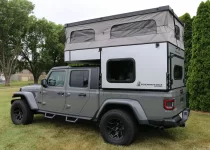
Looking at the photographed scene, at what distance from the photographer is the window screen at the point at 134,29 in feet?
13.3

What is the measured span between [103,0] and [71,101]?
6179 millimetres

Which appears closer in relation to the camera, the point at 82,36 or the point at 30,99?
the point at 82,36

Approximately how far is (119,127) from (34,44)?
28.1 metres

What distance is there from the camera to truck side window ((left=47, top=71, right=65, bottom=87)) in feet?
17.0

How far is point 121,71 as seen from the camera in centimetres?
421

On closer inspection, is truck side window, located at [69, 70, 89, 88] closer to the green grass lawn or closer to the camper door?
the green grass lawn

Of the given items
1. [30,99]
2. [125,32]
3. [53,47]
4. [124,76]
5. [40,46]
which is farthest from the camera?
[53,47]

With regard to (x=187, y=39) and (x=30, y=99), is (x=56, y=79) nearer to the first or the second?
(x=30, y=99)

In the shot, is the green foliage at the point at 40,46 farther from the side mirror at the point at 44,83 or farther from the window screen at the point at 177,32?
the window screen at the point at 177,32

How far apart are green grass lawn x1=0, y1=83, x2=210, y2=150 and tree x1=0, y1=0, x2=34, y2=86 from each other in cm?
2051

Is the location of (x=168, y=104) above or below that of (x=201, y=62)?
below

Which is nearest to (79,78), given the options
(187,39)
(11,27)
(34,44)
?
(187,39)

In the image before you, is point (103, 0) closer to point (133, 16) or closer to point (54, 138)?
Result: point (133, 16)

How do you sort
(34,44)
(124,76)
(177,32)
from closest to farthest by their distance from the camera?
(124,76) → (177,32) → (34,44)
